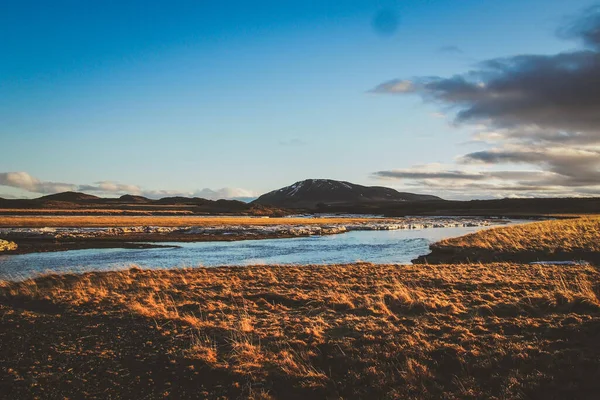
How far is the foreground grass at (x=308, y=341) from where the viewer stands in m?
8.11

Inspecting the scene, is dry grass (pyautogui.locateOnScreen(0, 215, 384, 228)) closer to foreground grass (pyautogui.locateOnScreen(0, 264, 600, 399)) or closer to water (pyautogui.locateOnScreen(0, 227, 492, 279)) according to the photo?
water (pyautogui.locateOnScreen(0, 227, 492, 279))

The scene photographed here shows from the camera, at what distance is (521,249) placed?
3061cm

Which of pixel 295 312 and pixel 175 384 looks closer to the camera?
pixel 175 384

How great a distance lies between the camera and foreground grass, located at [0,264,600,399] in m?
8.11

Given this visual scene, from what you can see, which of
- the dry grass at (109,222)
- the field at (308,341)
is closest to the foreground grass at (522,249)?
the field at (308,341)

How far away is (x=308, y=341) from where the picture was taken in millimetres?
10414

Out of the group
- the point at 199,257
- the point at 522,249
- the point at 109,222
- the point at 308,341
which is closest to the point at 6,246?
the point at 199,257

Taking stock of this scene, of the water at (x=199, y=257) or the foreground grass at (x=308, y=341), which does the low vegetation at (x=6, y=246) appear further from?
the foreground grass at (x=308, y=341)

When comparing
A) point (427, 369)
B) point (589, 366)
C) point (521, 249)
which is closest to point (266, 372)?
point (427, 369)

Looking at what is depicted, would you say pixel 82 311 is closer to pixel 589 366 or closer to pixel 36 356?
pixel 36 356

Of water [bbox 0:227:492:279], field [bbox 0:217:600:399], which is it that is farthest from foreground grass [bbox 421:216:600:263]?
field [bbox 0:217:600:399]

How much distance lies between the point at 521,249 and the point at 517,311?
20.7 metres

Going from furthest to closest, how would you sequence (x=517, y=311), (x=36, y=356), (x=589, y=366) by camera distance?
(x=517, y=311), (x=36, y=356), (x=589, y=366)

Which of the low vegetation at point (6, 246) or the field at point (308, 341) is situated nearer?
the field at point (308, 341)
